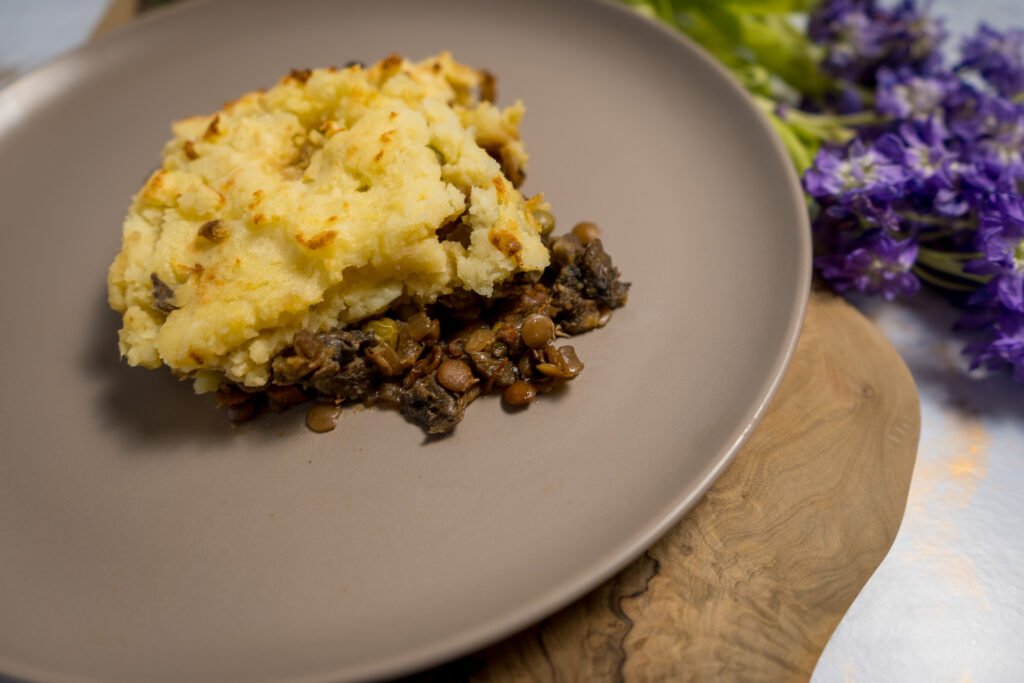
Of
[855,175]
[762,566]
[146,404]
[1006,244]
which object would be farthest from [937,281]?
[146,404]

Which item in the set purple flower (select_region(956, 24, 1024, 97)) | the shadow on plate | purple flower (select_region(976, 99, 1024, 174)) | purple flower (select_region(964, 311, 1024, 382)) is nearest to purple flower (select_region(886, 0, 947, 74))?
purple flower (select_region(956, 24, 1024, 97))

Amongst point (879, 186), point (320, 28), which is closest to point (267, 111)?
point (320, 28)

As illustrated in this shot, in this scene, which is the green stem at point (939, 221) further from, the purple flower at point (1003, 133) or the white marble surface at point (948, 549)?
the white marble surface at point (948, 549)

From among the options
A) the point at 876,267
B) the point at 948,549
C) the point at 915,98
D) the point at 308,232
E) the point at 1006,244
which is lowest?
the point at 948,549

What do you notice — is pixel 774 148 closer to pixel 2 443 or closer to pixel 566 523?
pixel 566 523

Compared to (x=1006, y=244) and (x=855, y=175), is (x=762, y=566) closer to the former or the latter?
(x=1006, y=244)

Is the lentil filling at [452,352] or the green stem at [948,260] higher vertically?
the lentil filling at [452,352]

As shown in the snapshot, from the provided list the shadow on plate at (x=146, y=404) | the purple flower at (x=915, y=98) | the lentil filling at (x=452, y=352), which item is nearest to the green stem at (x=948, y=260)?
the purple flower at (x=915, y=98)

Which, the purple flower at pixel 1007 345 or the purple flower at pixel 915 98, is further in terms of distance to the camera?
the purple flower at pixel 915 98
